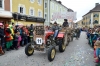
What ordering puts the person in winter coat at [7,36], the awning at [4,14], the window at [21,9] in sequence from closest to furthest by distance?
the person in winter coat at [7,36], the awning at [4,14], the window at [21,9]

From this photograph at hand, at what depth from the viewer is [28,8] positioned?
2452cm

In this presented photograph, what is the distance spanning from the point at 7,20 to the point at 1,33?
955 centimetres

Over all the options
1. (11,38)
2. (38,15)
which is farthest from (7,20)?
(38,15)

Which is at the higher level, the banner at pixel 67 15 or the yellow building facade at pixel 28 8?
the yellow building facade at pixel 28 8

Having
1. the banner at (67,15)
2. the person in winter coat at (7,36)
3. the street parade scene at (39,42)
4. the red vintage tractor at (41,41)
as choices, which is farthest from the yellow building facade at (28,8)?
the red vintage tractor at (41,41)

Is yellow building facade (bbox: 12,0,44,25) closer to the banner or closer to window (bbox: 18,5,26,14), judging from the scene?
window (bbox: 18,5,26,14)

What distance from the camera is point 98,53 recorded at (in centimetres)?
637

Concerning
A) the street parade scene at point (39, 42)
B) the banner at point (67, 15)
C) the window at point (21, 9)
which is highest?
the window at point (21, 9)

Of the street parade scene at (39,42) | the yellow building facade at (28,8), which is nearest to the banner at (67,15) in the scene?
the street parade scene at (39,42)

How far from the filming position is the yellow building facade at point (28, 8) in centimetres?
2130

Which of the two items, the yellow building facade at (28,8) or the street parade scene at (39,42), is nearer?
the street parade scene at (39,42)

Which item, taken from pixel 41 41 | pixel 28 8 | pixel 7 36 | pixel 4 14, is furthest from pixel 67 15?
pixel 28 8

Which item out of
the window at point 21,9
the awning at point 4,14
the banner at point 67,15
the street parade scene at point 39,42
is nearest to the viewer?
the street parade scene at point 39,42

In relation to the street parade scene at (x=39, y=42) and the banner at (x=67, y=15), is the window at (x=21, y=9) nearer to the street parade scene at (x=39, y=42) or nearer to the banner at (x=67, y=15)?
the street parade scene at (x=39, y=42)
